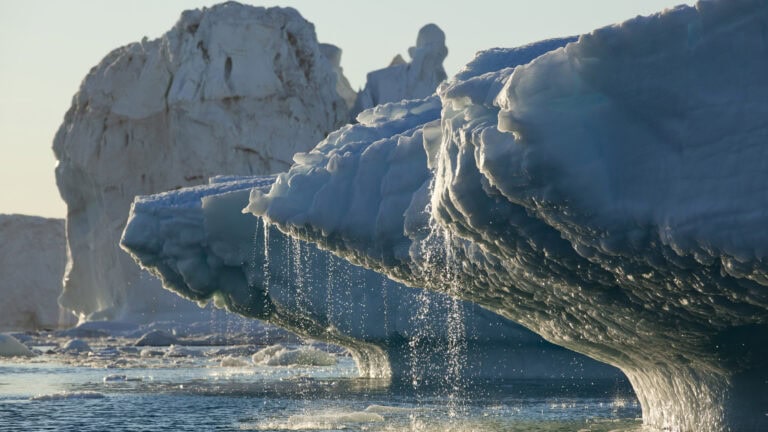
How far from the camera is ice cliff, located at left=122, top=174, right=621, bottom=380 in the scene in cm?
2186

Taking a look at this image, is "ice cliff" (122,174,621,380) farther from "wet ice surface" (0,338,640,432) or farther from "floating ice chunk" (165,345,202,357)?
"floating ice chunk" (165,345,202,357)

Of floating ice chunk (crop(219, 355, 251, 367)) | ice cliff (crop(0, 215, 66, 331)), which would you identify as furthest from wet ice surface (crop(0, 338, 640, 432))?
ice cliff (crop(0, 215, 66, 331))

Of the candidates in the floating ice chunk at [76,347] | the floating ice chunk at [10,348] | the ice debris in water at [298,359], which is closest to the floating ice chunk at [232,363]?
the ice debris in water at [298,359]

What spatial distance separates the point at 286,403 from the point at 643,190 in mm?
11053

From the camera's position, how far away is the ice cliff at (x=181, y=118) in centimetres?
4959

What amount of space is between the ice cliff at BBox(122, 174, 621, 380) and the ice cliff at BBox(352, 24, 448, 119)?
1273 inches

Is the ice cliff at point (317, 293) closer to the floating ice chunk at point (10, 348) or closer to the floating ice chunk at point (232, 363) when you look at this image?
the floating ice chunk at point (232, 363)

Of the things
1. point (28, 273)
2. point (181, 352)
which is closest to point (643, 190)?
point (181, 352)

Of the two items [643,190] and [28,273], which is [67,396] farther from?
[28,273]

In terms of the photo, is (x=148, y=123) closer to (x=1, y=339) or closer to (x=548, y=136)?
(x=1, y=339)

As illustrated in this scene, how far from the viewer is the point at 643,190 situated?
27.4ft

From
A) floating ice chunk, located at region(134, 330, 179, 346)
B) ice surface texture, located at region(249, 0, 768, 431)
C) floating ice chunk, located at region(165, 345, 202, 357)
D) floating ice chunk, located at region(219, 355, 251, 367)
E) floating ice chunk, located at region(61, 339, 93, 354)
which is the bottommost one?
floating ice chunk, located at region(219, 355, 251, 367)

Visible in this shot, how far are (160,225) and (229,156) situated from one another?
93.7 feet

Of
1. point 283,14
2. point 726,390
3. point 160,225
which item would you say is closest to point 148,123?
point 283,14
